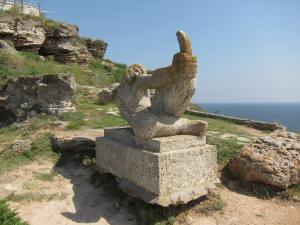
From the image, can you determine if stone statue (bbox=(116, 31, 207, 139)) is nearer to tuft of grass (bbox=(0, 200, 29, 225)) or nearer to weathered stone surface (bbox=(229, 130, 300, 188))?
weathered stone surface (bbox=(229, 130, 300, 188))

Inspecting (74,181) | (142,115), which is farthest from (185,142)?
(74,181)

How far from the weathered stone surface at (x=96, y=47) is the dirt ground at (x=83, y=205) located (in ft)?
54.3

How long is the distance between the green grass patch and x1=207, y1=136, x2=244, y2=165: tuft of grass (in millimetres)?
3431

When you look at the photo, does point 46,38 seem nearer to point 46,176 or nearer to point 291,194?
point 46,176

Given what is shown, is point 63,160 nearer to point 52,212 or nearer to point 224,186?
point 52,212

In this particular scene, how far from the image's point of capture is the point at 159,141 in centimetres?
525

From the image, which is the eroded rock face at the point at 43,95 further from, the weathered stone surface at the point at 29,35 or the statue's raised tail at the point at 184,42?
the weathered stone surface at the point at 29,35

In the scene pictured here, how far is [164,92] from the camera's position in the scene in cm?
583

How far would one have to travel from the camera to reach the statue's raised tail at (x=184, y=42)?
5160 millimetres

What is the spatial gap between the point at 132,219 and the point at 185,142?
151cm

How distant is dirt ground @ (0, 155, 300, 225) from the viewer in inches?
220

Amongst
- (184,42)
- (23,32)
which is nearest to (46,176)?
(184,42)

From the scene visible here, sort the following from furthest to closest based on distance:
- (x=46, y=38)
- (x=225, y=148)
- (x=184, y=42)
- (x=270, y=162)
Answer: (x=46, y=38) < (x=225, y=148) < (x=270, y=162) < (x=184, y=42)

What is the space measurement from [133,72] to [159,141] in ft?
5.66
